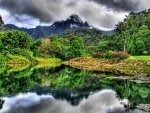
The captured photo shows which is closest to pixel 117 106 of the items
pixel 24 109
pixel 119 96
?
pixel 119 96

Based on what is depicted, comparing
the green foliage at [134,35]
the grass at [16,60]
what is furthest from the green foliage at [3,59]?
the green foliage at [134,35]

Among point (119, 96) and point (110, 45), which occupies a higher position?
point (110, 45)

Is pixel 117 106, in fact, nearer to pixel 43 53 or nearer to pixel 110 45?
pixel 110 45

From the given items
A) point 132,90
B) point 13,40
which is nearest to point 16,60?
point 13,40

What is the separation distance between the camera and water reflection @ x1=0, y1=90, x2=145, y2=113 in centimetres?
3478

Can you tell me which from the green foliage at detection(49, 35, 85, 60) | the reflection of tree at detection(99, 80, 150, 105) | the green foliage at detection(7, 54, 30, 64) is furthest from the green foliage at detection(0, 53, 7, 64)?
the reflection of tree at detection(99, 80, 150, 105)

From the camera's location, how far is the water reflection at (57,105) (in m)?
34.8

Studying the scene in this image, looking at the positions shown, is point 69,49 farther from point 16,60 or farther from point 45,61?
point 16,60

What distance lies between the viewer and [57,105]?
37.8 meters

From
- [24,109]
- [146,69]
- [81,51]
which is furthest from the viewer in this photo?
[81,51]

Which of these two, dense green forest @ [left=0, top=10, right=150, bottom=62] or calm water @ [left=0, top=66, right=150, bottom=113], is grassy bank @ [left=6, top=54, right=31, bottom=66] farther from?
calm water @ [left=0, top=66, right=150, bottom=113]

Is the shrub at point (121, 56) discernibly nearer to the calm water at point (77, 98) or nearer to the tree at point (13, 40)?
the calm water at point (77, 98)

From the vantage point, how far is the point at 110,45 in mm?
137000

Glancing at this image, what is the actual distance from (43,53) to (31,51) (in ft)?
18.3
